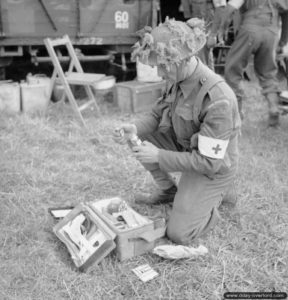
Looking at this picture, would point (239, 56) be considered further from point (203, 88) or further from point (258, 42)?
point (203, 88)

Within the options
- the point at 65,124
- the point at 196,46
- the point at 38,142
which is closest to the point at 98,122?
the point at 65,124

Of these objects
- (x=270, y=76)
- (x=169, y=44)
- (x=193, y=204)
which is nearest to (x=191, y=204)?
(x=193, y=204)

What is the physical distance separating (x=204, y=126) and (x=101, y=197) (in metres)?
1.40

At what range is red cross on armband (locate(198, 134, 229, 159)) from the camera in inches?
110

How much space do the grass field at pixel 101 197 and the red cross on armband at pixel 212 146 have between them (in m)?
0.75

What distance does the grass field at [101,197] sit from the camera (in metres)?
2.73

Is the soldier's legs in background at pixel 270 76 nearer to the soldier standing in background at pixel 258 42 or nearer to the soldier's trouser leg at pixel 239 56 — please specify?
the soldier standing in background at pixel 258 42

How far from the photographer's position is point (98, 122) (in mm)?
5754

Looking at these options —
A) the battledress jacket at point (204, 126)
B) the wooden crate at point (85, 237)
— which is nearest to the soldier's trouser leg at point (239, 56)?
the battledress jacket at point (204, 126)

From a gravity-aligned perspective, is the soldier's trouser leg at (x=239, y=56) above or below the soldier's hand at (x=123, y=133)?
above

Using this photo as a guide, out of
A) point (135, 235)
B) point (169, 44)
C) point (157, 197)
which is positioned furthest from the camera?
point (157, 197)

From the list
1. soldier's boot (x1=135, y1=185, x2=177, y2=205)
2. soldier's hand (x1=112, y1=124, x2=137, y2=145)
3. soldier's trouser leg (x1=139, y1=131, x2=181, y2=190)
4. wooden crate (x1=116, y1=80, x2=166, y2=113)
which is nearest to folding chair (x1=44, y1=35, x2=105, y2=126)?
wooden crate (x1=116, y1=80, x2=166, y2=113)

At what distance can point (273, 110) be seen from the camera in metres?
5.56

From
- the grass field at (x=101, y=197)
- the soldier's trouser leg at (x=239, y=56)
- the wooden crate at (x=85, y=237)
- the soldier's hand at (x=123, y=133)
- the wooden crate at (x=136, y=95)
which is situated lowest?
the grass field at (x=101, y=197)
